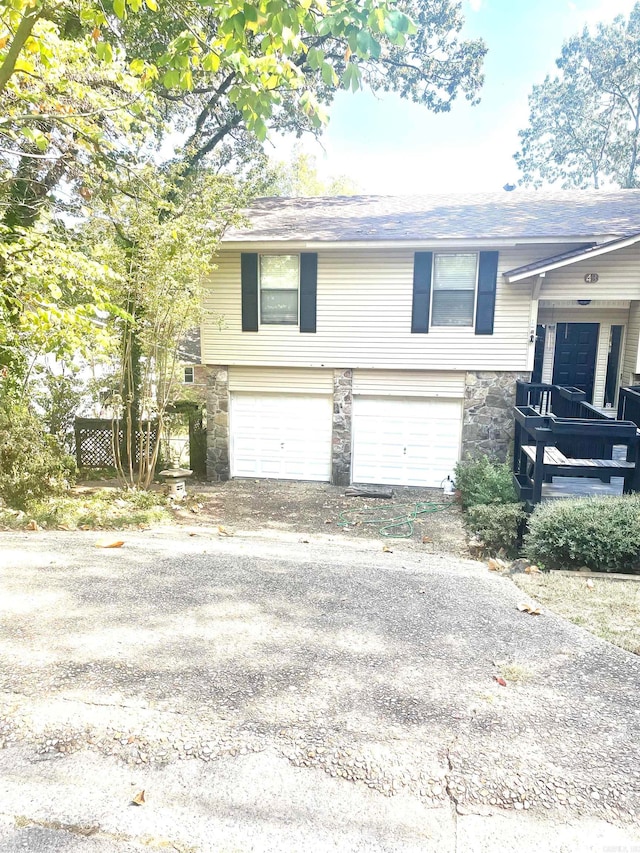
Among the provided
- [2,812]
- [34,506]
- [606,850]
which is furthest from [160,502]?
[606,850]

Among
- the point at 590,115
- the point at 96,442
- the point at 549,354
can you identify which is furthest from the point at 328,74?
the point at 590,115

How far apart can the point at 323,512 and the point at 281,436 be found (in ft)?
8.96

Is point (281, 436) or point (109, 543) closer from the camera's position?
point (109, 543)

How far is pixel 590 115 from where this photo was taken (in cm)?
2517

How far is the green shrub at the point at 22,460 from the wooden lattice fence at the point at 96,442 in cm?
313

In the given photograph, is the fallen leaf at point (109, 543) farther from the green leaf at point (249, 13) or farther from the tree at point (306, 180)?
the tree at point (306, 180)

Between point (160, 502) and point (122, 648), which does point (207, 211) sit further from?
point (122, 648)

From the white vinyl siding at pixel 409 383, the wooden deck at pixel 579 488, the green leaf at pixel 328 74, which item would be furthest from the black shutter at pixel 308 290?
the green leaf at pixel 328 74

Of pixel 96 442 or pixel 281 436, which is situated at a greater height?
pixel 281 436

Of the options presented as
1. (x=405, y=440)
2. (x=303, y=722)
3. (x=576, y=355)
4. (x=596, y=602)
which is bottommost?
(x=596, y=602)

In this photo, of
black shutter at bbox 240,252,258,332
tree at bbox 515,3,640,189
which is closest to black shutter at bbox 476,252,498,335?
black shutter at bbox 240,252,258,332

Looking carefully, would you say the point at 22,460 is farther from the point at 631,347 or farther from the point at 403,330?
the point at 631,347

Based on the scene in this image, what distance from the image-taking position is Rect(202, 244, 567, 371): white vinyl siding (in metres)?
10.4

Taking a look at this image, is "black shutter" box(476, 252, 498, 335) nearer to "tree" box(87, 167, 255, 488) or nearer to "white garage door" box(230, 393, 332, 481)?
"white garage door" box(230, 393, 332, 481)
